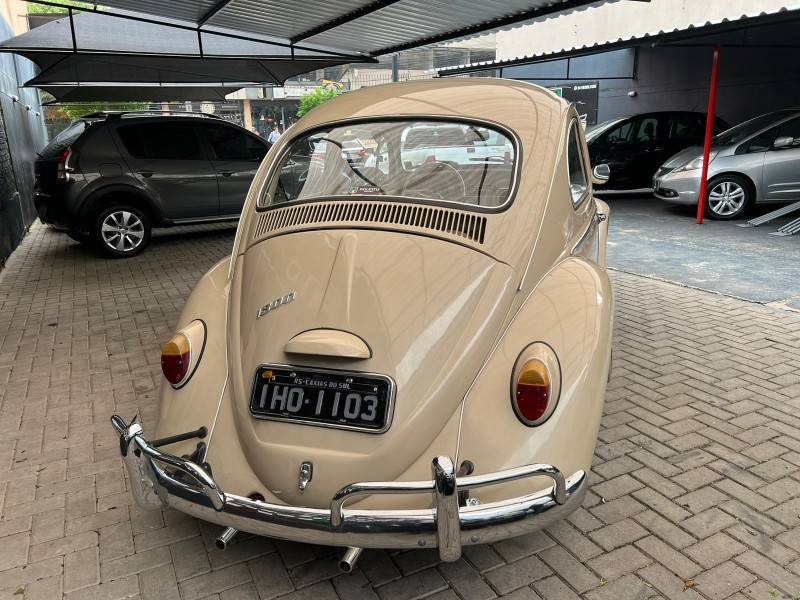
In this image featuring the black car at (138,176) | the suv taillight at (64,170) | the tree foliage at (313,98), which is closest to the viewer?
the suv taillight at (64,170)

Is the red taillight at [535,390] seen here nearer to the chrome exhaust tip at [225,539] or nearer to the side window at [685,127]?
the chrome exhaust tip at [225,539]

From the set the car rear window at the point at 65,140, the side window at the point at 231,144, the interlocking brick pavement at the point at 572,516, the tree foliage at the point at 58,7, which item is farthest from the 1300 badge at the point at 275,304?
the side window at the point at 231,144

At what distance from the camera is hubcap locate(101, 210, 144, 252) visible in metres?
8.88

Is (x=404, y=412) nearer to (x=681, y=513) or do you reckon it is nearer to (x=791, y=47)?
(x=681, y=513)

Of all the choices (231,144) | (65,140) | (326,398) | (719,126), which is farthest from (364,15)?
(719,126)

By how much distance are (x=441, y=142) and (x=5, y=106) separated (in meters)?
10.1

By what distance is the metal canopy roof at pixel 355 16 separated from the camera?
754 centimetres

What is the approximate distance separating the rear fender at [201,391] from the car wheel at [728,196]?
31.5ft

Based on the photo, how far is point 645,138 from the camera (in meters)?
12.8

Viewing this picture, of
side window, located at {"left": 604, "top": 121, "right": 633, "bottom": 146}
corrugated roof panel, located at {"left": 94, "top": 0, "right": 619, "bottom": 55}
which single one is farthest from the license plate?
side window, located at {"left": 604, "top": 121, "right": 633, "bottom": 146}

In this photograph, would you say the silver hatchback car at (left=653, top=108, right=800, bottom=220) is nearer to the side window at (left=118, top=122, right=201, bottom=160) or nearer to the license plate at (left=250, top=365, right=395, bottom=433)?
the side window at (left=118, top=122, right=201, bottom=160)

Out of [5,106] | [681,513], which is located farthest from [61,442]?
[5,106]

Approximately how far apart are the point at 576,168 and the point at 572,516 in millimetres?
2293

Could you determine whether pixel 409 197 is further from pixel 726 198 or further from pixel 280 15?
pixel 726 198
